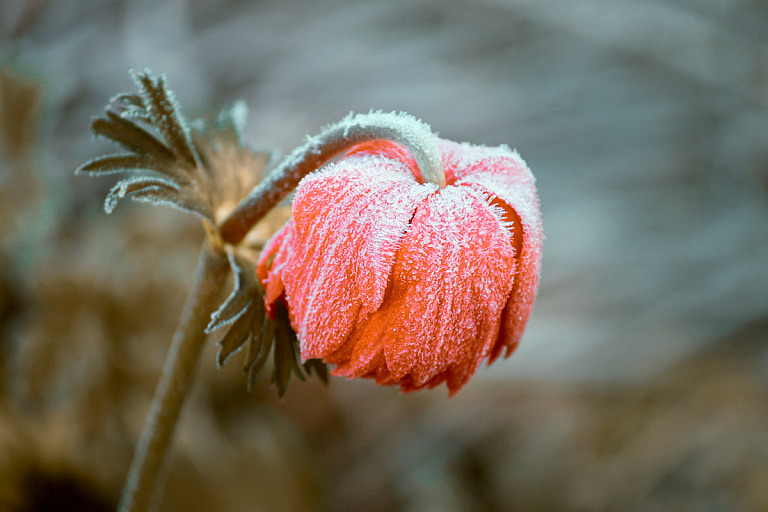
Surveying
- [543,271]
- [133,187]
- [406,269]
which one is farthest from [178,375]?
[543,271]

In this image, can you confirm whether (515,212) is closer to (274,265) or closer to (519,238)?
(519,238)

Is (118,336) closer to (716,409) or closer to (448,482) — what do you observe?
(448,482)

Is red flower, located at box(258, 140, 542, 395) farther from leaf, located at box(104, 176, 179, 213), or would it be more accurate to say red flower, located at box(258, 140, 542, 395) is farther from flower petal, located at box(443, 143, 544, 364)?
leaf, located at box(104, 176, 179, 213)

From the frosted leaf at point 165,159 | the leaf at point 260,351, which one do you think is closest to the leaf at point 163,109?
the frosted leaf at point 165,159

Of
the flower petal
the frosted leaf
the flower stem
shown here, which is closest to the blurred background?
the flower stem

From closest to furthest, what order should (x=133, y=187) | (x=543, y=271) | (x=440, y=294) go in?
(x=440, y=294) < (x=133, y=187) < (x=543, y=271)
